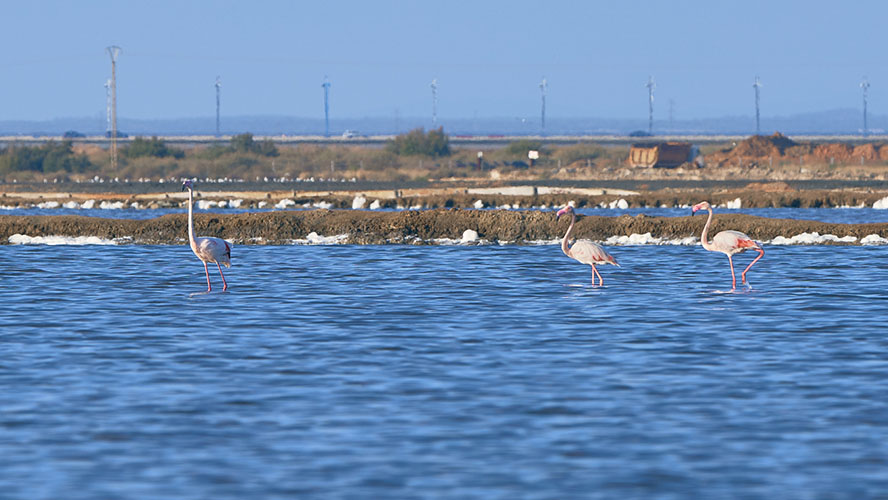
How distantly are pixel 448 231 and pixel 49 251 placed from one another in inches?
409

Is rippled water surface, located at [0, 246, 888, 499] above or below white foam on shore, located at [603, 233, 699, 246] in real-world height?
below

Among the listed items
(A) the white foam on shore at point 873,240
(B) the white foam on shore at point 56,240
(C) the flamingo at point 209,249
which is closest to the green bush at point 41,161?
(B) the white foam on shore at point 56,240

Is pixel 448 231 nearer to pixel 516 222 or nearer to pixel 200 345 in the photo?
pixel 516 222

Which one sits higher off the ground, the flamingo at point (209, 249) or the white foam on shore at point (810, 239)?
the flamingo at point (209, 249)

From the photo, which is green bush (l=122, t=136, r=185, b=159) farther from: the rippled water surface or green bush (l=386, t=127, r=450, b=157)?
the rippled water surface

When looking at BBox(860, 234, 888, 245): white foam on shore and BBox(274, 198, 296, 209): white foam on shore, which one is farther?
BBox(274, 198, 296, 209): white foam on shore

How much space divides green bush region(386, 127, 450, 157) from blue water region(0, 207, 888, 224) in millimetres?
74812

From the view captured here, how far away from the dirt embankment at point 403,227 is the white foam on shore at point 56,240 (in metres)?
0.29

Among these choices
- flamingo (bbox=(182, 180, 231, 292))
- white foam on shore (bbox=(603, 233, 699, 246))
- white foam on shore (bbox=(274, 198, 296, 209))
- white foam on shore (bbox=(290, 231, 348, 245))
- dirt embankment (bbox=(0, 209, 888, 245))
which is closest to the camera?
flamingo (bbox=(182, 180, 231, 292))

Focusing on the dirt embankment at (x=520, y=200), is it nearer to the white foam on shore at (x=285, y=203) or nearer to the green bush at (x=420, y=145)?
the white foam on shore at (x=285, y=203)

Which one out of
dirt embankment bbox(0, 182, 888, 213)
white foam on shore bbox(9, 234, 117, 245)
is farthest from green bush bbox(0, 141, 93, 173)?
white foam on shore bbox(9, 234, 117, 245)

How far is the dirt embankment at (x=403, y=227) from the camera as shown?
116ft

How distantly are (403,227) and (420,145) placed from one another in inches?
3783

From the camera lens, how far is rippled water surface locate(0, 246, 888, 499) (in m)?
10.7
